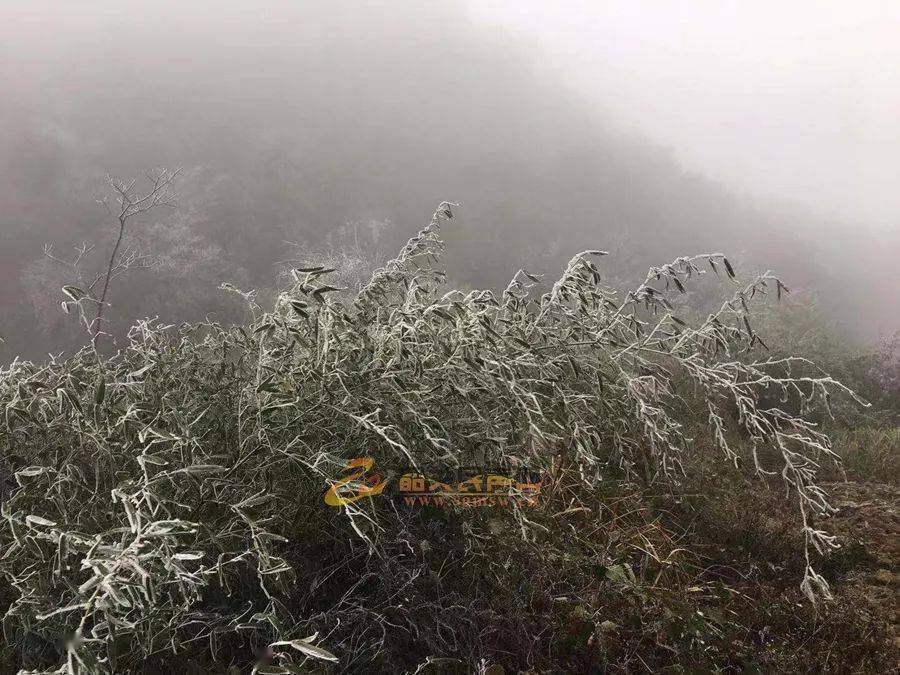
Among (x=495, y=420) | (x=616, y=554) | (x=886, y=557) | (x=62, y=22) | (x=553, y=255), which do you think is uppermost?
(x=62, y=22)

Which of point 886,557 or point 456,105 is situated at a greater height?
point 456,105

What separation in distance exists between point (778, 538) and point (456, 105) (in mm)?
33020

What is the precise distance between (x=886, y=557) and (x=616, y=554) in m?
1.13

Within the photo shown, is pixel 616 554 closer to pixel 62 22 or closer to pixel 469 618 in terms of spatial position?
pixel 469 618

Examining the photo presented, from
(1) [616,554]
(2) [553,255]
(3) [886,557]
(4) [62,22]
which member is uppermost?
(4) [62,22]

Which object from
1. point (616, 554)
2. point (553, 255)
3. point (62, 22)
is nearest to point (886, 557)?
point (616, 554)

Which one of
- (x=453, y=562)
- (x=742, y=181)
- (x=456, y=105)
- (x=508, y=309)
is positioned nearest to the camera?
(x=453, y=562)

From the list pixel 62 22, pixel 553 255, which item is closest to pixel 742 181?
pixel 553 255

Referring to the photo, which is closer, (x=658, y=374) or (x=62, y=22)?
(x=658, y=374)

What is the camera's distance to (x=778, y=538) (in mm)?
2334

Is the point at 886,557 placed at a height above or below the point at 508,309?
below

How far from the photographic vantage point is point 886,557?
2.15 meters

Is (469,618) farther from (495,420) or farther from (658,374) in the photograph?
(658,374)

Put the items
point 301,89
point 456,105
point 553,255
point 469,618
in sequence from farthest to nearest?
point 456,105 < point 301,89 < point 553,255 < point 469,618
